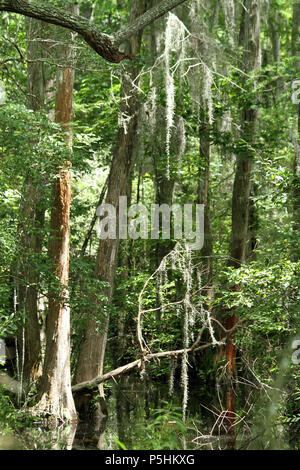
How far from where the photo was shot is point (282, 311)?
7.84 m

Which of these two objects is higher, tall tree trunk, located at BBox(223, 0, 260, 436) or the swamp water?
tall tree trunk, located at BBox(223, 0, 260, 436)

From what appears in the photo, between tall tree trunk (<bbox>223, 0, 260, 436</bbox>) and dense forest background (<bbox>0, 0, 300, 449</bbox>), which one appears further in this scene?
tall tree trunk (<bbox>223, 0, 260, 436</bbox>)

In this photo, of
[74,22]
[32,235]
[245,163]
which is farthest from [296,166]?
[74,22]

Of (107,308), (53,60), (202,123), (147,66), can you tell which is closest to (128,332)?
(107,308)

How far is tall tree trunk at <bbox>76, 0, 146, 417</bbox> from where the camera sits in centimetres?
1016

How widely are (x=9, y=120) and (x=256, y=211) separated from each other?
708 cm

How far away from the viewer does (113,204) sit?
1055 centimetres

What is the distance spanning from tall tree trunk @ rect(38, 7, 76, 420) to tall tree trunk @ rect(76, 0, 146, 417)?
2.43 ft

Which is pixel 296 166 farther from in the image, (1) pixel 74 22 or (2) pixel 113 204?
(1) pixel 74 22

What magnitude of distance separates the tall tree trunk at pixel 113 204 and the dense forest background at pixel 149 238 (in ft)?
0.08

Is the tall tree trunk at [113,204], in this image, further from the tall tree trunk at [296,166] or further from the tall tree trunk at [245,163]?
the tall tree trunk at [296,166]

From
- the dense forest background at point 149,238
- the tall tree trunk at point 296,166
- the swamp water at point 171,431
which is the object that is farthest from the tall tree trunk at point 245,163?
the swamp water at point 171,431

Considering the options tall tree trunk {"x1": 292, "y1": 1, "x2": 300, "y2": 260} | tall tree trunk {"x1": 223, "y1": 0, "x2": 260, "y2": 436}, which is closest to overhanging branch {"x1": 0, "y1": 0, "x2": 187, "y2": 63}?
tall tree trunk {"x1": 292, "y1": 1, "x2": 300, "y2": 260}

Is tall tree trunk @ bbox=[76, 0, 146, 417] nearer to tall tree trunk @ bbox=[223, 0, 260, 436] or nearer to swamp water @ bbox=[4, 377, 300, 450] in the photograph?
swamp water @ bbox=[4, 377, 300, 450]
